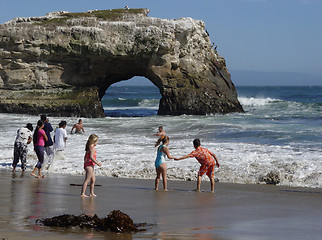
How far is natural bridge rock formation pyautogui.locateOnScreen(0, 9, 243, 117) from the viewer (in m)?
32.3

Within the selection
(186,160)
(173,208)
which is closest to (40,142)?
(186,160)

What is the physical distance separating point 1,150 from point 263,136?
10098 millimetres

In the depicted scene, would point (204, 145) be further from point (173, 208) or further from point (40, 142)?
point (173, 208)

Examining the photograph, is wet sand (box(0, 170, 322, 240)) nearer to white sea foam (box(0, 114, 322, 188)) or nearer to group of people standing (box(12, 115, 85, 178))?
white sea foam (box(0, 114, 322, 188))

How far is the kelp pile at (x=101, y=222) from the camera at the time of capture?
277 inches

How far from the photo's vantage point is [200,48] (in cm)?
3522

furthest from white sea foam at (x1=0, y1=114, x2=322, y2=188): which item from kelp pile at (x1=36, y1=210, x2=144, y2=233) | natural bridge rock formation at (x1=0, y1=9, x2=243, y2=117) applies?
natural bridge rock formation at (x1=0, y1=9, x2=243, y2=117)

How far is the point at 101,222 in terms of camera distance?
7184 millimetres

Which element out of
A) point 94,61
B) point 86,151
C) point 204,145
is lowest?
point 204,145

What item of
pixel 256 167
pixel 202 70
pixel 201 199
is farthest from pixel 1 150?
pixel 202 70

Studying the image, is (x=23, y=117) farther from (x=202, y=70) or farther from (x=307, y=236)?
(x=307, y=236)

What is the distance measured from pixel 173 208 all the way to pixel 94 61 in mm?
25121

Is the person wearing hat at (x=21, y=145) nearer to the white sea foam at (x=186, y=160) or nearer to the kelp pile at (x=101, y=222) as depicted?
the white sea foam at (x=186, y=160)

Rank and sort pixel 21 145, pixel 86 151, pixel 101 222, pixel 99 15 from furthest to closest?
pixel 99 15 → pixel 21 145 → pixel 86 151 → pixel 101 222
